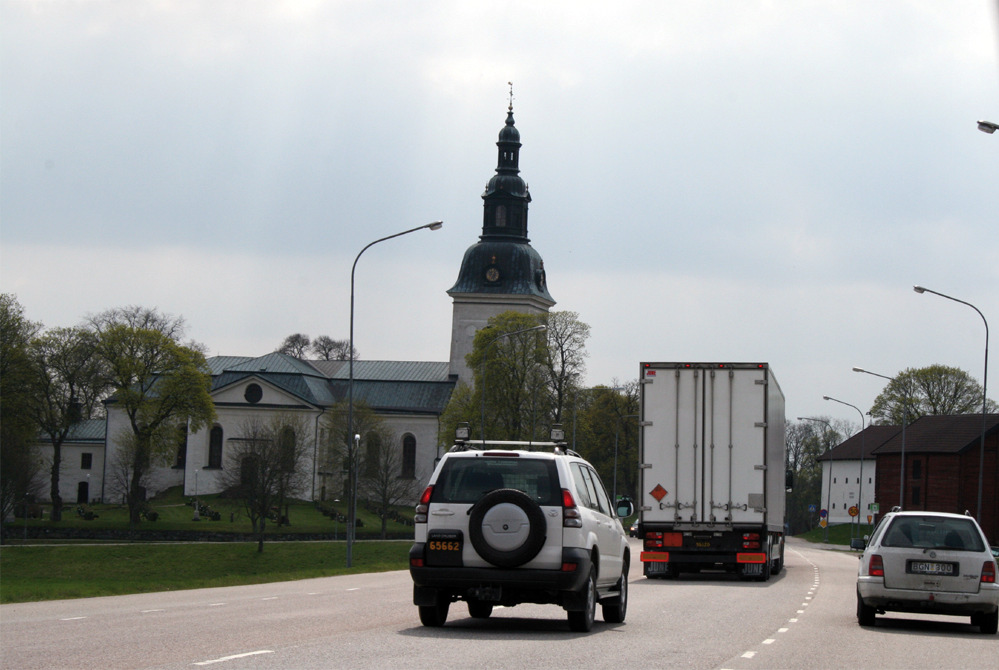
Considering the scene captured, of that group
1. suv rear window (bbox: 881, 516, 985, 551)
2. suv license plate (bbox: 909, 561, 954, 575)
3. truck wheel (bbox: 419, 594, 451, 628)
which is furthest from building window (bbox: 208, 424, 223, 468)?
truck wheel (bbox: 419, 594, 451, 628)

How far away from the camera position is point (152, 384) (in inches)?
3413

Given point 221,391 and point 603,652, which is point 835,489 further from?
point 603,652

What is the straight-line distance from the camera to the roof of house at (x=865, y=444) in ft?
362

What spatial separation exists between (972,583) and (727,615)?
3309 mm

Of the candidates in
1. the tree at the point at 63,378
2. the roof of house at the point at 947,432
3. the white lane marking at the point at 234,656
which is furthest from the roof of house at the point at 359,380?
the white lane marking at the point at 234,656

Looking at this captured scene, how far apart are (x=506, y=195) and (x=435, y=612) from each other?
85485 millimetres

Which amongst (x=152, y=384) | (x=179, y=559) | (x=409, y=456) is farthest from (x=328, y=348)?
(x=179, y=559)

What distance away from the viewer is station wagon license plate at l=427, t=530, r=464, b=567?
14516 millimetres

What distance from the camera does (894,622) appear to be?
1925cm

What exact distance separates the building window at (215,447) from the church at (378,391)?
8 cm

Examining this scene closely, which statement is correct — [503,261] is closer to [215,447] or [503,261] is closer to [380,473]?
[380,473]

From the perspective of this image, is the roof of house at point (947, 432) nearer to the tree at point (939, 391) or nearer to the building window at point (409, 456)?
the tree at point (939, 391)

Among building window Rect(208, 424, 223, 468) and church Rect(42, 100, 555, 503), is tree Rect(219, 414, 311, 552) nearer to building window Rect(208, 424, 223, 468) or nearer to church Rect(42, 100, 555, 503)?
church Rect(42, 100, 555, 503)

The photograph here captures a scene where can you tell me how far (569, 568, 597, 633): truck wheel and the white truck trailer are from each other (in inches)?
495
